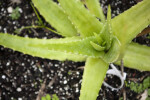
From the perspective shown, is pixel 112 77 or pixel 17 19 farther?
pixel 17 19

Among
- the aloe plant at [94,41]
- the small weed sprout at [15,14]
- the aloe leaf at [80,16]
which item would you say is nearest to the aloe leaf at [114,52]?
the aloe plant at [94,41]

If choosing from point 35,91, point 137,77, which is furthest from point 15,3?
point 137,77

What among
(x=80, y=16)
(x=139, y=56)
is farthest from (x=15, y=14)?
(x=139, y=56)

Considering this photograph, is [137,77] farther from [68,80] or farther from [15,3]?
[15,3]

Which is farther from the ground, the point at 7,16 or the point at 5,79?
the point at 7,16

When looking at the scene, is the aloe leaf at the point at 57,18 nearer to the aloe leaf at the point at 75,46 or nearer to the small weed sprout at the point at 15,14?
the aloe leaf at the point at 75,46

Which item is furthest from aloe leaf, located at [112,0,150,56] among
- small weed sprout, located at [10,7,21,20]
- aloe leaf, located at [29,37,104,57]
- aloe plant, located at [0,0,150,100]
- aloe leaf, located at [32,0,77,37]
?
small weed sprout, located at [10,7,21,20]

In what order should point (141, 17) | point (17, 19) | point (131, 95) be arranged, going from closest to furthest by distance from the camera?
point (141, 17)
point (131, 95)
point (17, 19)

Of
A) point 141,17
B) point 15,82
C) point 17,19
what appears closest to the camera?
point 141,17
